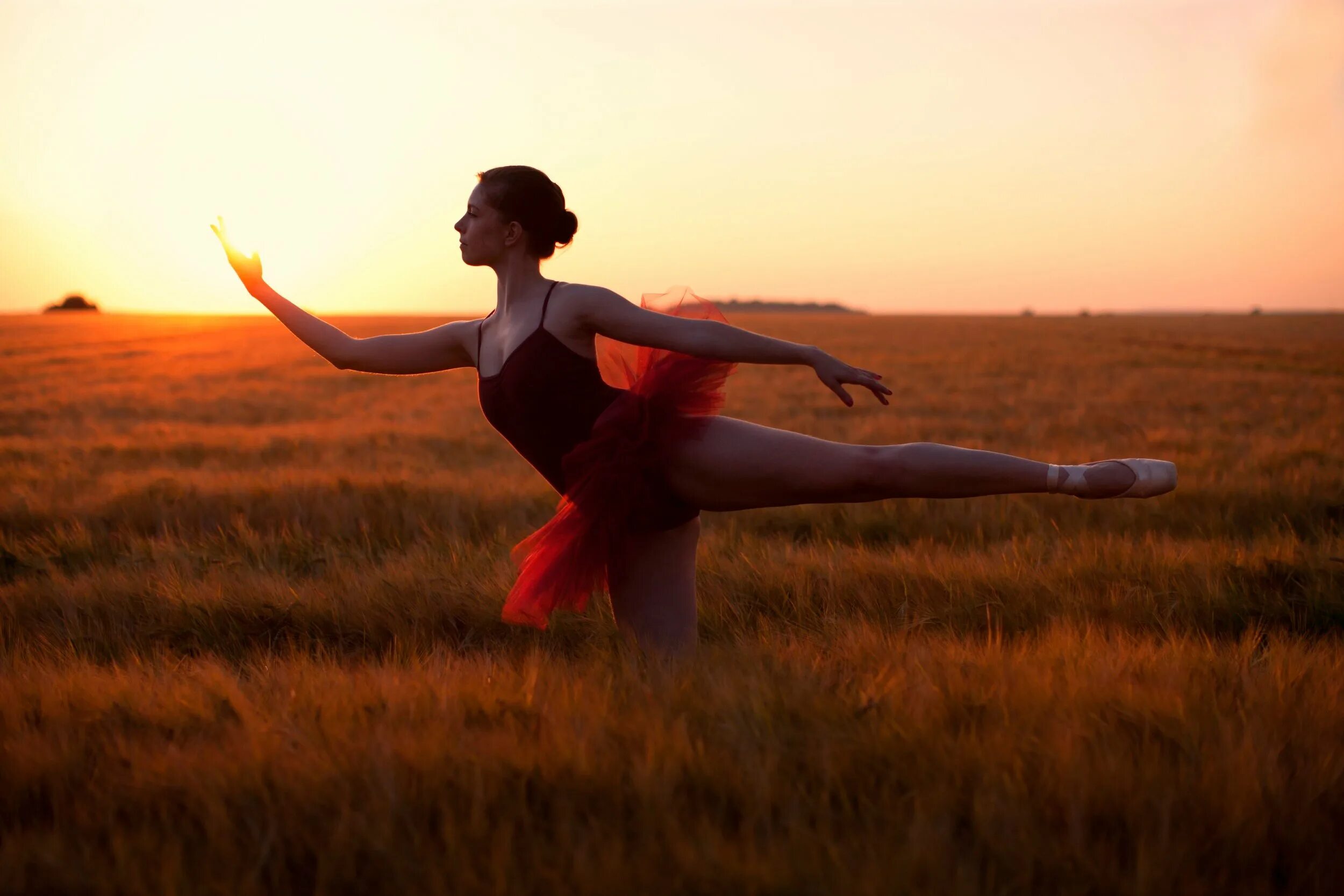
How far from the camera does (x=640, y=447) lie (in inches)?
105

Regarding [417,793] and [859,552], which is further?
[859,552]

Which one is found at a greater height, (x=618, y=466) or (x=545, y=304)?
(x=545, y=304)

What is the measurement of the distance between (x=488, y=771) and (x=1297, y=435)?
868 cm

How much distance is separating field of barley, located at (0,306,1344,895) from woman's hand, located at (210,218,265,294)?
3.78 ft

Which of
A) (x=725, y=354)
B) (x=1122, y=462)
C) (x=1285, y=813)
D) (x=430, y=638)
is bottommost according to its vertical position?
(x=430, y=638)

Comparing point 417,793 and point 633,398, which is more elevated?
point 633,398

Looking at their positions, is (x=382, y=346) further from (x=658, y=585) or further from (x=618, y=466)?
(x=658, y=585)

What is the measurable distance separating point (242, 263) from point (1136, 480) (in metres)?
2.89

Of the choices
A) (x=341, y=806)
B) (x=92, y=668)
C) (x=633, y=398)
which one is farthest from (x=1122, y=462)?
(x=92, y=668)

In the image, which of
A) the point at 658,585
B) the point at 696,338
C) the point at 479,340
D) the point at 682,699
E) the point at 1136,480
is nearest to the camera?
the point at 682,699

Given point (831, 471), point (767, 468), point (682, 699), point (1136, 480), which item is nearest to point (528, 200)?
point (767, 468)

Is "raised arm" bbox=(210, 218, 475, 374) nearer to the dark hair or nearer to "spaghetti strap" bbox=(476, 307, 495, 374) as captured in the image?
"spaghetti strap" bbox=(476, 307, 495, 374)

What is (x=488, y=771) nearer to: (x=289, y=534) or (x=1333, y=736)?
(x=1333, y=736)

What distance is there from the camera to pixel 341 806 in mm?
1657
